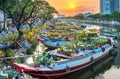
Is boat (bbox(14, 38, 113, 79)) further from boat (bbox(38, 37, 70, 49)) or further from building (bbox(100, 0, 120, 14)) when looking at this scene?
building (bbox(100, 0, 120, 14))

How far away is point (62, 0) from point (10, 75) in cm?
15403

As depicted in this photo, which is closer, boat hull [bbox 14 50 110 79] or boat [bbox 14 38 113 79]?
boat hull [bbox 14 50 110 79]

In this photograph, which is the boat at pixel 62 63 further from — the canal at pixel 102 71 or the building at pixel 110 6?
the building at pixel 110 6

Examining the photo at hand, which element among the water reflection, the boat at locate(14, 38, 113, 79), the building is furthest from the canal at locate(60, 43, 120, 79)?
the building

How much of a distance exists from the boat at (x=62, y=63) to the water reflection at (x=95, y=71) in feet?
1.44

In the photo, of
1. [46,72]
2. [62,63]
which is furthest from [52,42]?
[46,72]

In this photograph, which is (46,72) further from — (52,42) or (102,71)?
(52,42)

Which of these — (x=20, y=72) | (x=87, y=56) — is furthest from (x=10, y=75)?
(x=87, y=56)

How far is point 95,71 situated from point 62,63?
14.8 feet

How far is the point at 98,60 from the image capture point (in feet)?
105

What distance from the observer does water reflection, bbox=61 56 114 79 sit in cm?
2753

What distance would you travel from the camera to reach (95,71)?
29.3 meters

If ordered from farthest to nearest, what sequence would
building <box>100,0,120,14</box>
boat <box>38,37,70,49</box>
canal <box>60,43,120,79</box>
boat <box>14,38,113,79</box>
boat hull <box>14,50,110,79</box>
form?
building <box>100,0,120,14</box>
boat <box>38,37,70,49</box>
canal <box>60,43,120,79</box>
boat <box>14,38,113,79</box>
boat hull <box>14,50,110,79</box>

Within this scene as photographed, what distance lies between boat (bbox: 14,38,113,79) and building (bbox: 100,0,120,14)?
65435mm
